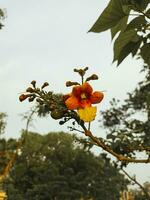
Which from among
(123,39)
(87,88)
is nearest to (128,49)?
(123,39)

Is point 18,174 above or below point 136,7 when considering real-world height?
above

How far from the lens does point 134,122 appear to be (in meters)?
4.99

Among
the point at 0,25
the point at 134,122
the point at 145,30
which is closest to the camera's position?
the point at 145,30

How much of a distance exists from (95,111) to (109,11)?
1.76 feet

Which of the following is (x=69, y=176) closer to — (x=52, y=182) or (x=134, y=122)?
(x=52, y=182)

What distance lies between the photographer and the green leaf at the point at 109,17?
158 centimetres

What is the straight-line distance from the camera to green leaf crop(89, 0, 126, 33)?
1575 millimetres

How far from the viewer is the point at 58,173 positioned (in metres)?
71.7

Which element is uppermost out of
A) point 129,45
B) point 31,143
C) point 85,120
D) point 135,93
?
point 31,143

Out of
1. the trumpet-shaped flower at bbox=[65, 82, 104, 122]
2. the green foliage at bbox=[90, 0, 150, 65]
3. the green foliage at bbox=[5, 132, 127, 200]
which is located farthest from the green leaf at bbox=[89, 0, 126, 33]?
the green foliage at bbox=[5, 132, 127, 200]

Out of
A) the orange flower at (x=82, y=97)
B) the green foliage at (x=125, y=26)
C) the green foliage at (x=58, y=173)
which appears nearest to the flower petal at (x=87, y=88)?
the orange flower at (x=82, y=97)

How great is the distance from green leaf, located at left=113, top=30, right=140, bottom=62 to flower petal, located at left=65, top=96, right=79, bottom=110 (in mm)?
521

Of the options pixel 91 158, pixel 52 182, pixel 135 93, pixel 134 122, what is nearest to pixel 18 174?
pixel 52 182

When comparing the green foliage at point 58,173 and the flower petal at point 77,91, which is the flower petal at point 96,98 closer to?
the flower petal at point 77,91
